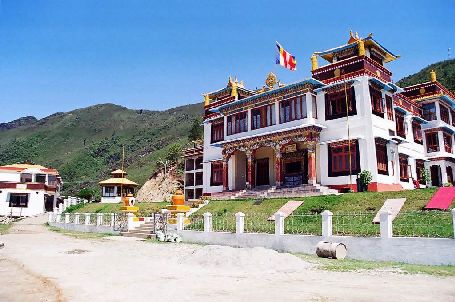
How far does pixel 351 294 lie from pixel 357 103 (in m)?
20.6

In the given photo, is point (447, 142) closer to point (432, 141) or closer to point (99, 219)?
point (432, 141)

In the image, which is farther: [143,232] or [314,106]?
[314,106]

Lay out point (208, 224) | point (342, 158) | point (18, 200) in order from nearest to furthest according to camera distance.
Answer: point (208, 224) → point (342, 158) → point (18, 200)

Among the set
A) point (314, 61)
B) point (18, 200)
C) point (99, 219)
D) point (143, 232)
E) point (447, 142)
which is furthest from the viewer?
point (18, 200)

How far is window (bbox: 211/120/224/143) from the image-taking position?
36000mm

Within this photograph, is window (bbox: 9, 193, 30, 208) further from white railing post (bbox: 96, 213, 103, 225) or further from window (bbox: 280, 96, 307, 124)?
window (bbox: 280, 96, 307, 124)

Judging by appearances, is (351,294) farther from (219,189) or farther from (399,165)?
(219,189)

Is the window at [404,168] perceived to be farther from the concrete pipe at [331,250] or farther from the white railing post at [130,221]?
the white railing post at [130,221]

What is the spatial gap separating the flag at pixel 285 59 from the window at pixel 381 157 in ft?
27.5

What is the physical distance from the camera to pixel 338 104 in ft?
89.0

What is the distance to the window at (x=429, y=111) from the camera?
115ft

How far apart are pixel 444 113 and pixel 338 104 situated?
15.1m

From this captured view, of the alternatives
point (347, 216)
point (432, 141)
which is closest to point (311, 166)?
point (347, 216)

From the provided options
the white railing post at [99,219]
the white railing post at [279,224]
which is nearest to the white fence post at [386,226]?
the white railing post at [279,224]
